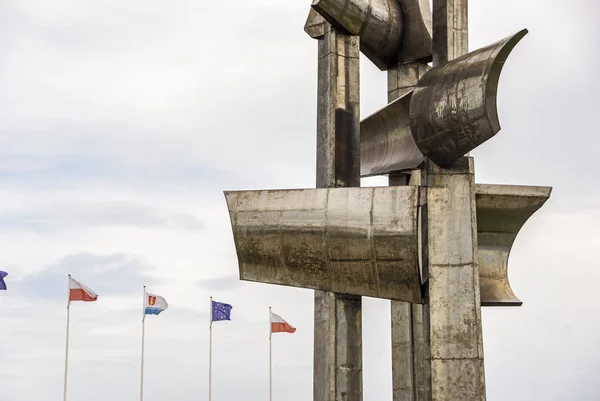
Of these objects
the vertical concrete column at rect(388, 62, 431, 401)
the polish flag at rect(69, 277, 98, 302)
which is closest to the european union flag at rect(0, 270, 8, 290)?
the polish flag at rect(69, 277, 98, 302)

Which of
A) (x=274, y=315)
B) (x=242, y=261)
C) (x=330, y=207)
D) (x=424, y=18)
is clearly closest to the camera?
(x=330, y=207)

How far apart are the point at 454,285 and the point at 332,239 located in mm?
2807

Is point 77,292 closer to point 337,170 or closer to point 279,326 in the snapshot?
point 279,326

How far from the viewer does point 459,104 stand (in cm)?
1817

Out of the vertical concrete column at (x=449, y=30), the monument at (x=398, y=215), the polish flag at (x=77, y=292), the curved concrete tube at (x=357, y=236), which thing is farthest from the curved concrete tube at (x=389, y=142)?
the polish flag at (x=77, y=292)

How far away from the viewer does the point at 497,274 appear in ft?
66.3

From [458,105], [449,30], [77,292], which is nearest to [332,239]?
[458,105]

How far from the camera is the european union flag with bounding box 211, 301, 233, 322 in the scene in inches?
1636

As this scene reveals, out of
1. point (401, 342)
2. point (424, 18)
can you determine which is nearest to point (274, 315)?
point (401, 342)

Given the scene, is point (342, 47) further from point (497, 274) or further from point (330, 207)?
point (497, 274)

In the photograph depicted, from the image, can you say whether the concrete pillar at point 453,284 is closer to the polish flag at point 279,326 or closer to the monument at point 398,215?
the monument at point 398,215

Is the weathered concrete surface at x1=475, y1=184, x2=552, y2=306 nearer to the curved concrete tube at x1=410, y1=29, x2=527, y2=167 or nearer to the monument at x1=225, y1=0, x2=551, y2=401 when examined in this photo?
the monument at x1=225, y1=0, x2=551, y2=401

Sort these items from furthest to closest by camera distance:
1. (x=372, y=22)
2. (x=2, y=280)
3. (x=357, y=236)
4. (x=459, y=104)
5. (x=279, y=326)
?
(x=279, y=326) < (x=2, y=280) < (x=372, y=22) < (x=357, y=236) < (x=459, y=104)

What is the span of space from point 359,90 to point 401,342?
6827 mm
